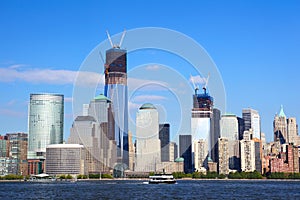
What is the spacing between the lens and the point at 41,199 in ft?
246

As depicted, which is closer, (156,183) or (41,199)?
(41,199)

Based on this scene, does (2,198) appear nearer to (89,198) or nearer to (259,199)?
(89,198)

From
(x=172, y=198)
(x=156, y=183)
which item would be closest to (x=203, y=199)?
(x=172, y=198)

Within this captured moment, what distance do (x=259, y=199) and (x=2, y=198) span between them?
3616 cm

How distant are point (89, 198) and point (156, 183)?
6434 cm

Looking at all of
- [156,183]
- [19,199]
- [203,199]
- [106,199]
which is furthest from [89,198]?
[156,183]

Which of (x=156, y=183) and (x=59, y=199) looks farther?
(x=156, y=183)

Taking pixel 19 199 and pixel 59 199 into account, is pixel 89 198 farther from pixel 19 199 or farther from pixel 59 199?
pixel 19 199

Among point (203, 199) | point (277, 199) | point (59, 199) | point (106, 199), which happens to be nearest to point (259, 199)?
point (277, 199)

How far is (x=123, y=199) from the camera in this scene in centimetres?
7356

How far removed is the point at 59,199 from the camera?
7450 centimetres

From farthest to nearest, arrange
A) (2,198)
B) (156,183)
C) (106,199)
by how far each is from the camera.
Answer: (156,183), (2,198), (106,199)

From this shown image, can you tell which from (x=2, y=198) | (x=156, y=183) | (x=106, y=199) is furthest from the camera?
(x=156, y=183)

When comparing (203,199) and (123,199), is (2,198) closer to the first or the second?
(123,199)
